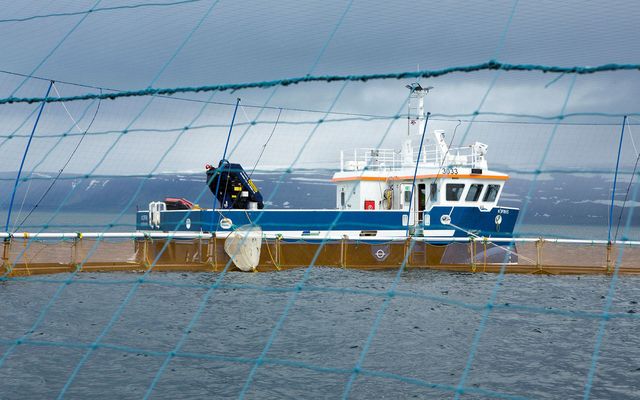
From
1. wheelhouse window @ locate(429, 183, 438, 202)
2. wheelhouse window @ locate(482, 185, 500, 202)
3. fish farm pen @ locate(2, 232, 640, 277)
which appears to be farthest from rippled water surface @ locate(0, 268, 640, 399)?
wheelhouse window @ locate(429, 183, 438, 202)

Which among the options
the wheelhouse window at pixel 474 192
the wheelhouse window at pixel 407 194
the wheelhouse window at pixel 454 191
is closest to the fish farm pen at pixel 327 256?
the wheelhouse window at pixel 474 192

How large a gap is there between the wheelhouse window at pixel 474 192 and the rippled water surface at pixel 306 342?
437cm

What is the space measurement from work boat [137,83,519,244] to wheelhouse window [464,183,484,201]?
4 cm

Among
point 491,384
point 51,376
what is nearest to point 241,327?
point 51,376

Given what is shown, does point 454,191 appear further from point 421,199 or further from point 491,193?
point 421,199

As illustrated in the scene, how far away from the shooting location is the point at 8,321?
569 inches

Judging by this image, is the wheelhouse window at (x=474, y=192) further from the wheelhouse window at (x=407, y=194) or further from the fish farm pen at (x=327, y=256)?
the wheelhouse window at (x=407, y=194)

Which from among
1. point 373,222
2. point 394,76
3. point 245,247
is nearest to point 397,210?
point 373,222

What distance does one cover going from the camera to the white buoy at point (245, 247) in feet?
67.4

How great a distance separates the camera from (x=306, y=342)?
1233 centimetres

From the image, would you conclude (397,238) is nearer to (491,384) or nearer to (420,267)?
(420,267)

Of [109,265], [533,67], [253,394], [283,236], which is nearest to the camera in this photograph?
[533,67]

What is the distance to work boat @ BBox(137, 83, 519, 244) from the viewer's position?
76.2 ft

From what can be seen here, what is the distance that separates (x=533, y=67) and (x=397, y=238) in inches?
738
